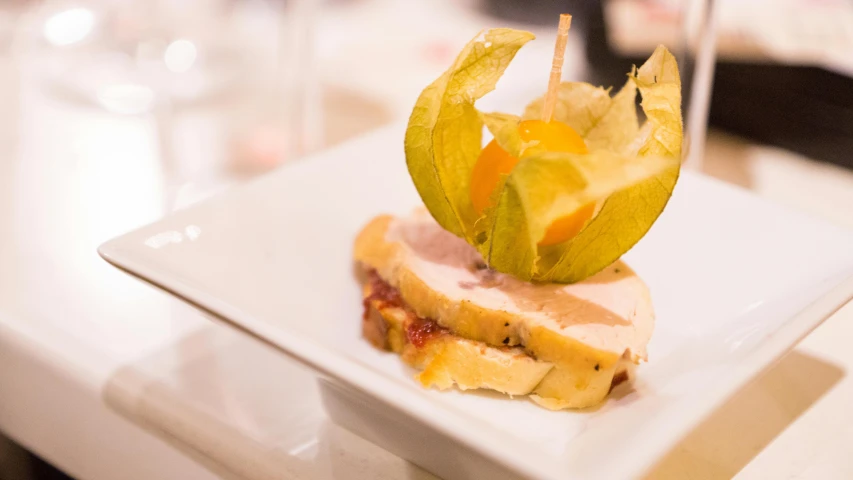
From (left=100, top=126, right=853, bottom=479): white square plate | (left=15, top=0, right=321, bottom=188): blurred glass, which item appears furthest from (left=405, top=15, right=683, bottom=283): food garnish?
(left=15, top=0, right=321, bottom=188): blurred glass

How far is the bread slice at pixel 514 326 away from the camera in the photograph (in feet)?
2.00

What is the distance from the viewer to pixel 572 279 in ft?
2.20

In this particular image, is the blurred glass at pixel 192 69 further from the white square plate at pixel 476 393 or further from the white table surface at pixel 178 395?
the white square plate at pixel 476 393

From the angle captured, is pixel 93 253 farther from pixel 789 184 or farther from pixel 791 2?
pixel 791 2

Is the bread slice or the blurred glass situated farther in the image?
the blurred glass

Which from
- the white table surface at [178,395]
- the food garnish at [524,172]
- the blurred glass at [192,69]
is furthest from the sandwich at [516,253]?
the blurred glass at [192,69]

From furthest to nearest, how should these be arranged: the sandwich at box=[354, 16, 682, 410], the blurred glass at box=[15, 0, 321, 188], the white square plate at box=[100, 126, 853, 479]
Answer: the blurred glass at box=[15, 0, 321, 188]
the sandwich at box=[354, 16, 682, 410]
the white square plate at box=[100, 126, 853, 479]

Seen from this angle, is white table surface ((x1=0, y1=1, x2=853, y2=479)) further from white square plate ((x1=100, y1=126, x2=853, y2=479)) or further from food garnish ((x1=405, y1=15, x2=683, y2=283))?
food garnish ((x1=405, y1=15, x2=683, y2=283))

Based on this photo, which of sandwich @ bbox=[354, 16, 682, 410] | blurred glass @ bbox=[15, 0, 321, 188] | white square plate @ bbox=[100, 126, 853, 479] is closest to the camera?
white square plate @ bbox=[100, 126, 853, 479]

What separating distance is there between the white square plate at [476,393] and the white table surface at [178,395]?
2.6 inches

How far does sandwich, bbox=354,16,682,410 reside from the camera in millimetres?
604

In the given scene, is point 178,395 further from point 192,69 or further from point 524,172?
point 192,69

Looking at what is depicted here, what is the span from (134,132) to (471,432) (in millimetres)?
1036

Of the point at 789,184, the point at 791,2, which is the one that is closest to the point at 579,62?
the point at 791,2
